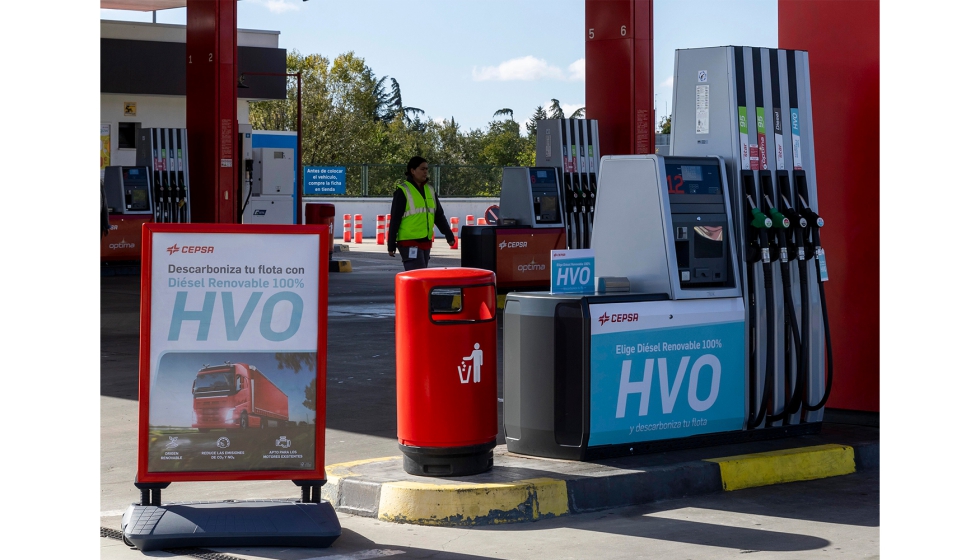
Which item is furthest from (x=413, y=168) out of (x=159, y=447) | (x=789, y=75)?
(x=159, y=447)

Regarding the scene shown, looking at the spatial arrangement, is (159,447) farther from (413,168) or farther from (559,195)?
(559,195)

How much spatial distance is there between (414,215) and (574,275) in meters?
5.84

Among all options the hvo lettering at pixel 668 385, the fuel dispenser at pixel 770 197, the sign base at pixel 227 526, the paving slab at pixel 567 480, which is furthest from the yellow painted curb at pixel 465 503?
the fuel dispenser at pixel 770 197

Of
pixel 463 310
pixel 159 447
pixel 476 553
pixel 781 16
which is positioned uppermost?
pixel 781 16

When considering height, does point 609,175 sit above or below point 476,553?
above

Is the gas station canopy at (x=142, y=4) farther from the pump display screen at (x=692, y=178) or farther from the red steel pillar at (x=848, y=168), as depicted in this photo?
the pump display screen at (x=692, y=178)

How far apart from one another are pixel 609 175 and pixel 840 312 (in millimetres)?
2437

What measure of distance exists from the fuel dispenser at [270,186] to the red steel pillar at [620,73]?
800 centimetres

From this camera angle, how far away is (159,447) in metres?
6.09

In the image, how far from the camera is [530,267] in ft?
62.0

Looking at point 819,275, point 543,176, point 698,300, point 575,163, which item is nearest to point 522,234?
point 543,176

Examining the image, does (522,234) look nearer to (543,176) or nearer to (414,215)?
(543,176)

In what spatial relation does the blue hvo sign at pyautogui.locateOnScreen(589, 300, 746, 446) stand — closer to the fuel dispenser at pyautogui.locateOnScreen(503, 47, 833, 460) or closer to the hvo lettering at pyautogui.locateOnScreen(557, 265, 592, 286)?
the fuel dispenser at pyautogui.locateOnScreen(503, 47, 833, 460)

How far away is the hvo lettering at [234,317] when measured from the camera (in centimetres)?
609
